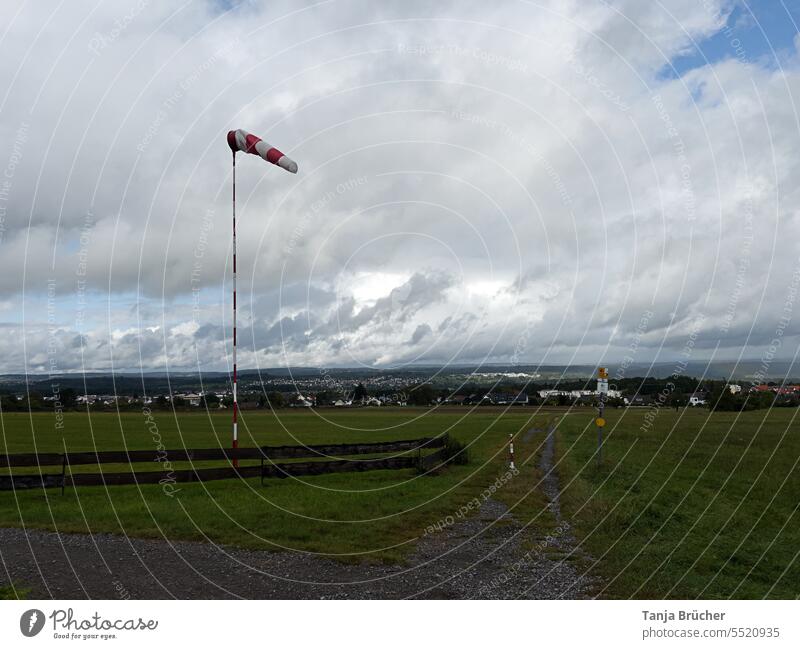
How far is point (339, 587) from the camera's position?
944 centimetres

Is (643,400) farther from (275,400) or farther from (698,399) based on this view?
(275,400)

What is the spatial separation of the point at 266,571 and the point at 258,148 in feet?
41.2

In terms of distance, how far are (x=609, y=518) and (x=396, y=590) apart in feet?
23.2

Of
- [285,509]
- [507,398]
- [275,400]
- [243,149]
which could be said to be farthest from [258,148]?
[507,398]

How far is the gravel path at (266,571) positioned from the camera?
29.9 feet

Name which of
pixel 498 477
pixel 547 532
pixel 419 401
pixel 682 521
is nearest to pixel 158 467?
pixel 498 477

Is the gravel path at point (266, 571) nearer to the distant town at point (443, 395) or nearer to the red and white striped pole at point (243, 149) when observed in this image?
the red and white striped pole at point (243, 149)

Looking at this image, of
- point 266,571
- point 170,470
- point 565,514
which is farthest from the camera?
point 170,470

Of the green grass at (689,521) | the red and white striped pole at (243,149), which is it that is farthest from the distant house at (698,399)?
the red and white striped pole at (243,149)

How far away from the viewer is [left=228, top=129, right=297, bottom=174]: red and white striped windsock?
1692 cm

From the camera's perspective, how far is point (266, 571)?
33.5ft

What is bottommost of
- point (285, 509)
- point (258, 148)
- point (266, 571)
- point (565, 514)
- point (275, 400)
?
point (275, 400)

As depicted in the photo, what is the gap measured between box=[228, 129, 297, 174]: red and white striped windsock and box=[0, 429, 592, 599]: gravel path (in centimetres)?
1034
